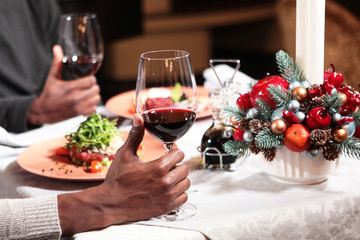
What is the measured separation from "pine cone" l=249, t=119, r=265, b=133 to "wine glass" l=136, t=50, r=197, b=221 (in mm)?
116

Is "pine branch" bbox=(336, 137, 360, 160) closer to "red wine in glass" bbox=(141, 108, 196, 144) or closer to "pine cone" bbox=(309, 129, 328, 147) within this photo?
"pine cone" bbox=(309, 129, 328, 147)

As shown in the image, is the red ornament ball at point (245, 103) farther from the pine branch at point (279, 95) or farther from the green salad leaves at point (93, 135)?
the green salad leaves at point (93, 135)

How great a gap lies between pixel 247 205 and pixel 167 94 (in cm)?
23

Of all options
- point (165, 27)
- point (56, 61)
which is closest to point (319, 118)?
point (56, 61)

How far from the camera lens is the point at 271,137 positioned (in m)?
0.91

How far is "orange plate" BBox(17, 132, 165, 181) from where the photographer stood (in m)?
1.01

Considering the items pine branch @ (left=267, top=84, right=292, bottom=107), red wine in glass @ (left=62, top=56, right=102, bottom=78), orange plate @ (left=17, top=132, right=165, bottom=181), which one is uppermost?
red wine in glass @ (left=62, top=56, right=102, bottom=78)

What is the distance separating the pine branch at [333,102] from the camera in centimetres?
90

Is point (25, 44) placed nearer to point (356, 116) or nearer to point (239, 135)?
point (239, 135)

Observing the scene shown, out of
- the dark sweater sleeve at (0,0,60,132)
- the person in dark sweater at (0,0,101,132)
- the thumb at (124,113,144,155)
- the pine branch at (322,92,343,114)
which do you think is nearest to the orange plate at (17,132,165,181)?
the thumb at (124,113,144,155)

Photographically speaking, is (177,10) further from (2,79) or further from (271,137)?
(271,137)

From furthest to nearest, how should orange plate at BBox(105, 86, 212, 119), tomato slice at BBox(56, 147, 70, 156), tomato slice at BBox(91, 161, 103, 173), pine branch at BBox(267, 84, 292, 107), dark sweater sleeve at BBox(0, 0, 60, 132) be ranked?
dark sweater sleeve at BBox(0, 0, 60, 132) < orange plate at BBox(105, 86, 212, 119) < tomato slice at BBox(56, 147, 70, 156) < tomato slice at BBox(91, 161, 103, 173) < pine branch at BBox(267, 84, 292, 107)

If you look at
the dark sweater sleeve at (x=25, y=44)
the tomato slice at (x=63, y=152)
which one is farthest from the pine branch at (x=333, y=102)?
the dark sweater sleeve at (x=25, y=44)

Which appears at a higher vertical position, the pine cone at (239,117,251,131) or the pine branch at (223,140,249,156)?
the pine cone at (239,117,251,131)
